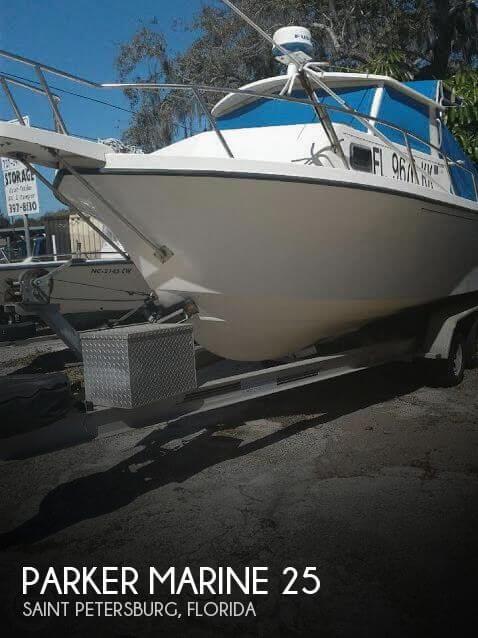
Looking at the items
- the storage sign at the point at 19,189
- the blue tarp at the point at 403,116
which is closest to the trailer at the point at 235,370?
the blue tarp at the point at 403,116

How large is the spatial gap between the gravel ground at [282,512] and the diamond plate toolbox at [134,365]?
63 centimetres

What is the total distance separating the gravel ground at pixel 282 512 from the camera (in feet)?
7.20

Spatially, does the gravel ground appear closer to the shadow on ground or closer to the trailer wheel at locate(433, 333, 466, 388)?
the shadow on ground

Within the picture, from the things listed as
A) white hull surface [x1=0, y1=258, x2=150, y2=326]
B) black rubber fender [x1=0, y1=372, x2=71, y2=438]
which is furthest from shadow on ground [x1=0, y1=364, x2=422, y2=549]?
white hull surface [x1=0, y1=258, x2=150, y2=326]

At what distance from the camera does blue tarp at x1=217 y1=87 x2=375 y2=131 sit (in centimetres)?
512

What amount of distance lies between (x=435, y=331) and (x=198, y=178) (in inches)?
117

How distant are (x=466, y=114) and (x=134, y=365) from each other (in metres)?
6.82

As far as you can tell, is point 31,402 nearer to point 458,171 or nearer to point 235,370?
point 235,370

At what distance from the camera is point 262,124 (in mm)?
5316

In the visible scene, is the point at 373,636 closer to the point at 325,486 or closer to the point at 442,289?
the point at 325,486

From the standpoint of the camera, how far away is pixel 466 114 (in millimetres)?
7824

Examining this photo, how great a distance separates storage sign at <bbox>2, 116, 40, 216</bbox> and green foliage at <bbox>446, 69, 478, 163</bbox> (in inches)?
250

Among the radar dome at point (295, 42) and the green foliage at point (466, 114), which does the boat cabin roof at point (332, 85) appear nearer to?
the radar dome at point (295, 42)

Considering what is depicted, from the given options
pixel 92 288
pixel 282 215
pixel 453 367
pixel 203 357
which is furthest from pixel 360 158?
pixel 92 288
